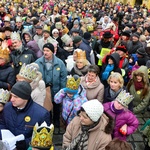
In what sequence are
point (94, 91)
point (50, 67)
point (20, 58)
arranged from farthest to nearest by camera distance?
point (20, 58) < point (50, 67) < point (94, 91)

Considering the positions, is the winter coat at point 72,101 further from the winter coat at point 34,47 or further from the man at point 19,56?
the winter coat at point 34,47

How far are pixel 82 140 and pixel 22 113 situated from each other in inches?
34.7

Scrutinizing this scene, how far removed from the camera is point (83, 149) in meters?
3.16

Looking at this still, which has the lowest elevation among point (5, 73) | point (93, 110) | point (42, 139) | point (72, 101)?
point (72, 101)

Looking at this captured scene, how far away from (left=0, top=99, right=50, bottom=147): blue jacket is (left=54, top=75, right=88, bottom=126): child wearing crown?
33.5 inches

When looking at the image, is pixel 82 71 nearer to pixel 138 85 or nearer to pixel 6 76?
pixel 138 85

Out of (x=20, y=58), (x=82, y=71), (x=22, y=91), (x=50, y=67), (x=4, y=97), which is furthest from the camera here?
(x=20, y=58)

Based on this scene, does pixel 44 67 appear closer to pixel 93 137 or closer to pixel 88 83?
pixel 88 83

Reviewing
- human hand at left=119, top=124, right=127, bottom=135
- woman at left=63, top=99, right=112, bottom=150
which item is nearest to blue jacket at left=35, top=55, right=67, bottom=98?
human hand at left=119, top=124, right=127, bottom=135

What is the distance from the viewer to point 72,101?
4.22 metres

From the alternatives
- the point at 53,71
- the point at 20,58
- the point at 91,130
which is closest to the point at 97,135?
the point at 91,130

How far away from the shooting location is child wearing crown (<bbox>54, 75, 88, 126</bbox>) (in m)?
4.09

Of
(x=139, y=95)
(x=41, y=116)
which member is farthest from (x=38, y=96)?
(x=139, y=95)

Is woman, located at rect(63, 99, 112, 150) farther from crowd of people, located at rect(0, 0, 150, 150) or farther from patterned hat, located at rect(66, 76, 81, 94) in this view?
patterned hat, located at rect(66, 76, 81, 94)
